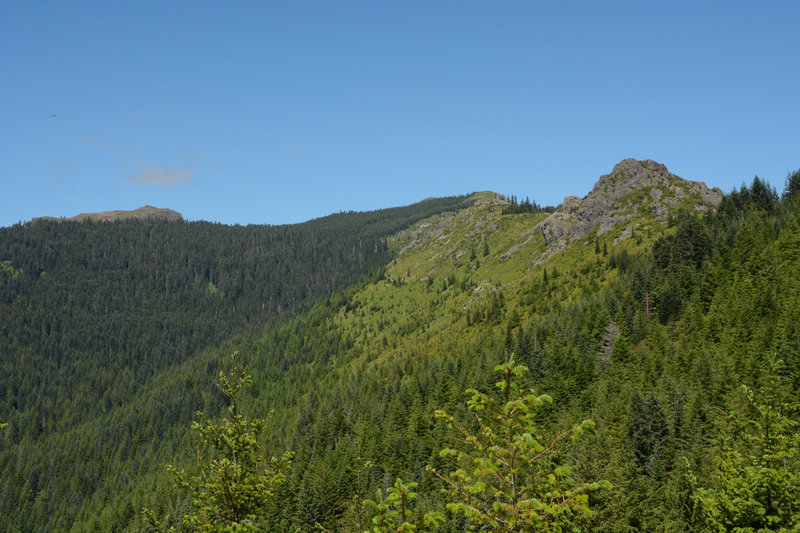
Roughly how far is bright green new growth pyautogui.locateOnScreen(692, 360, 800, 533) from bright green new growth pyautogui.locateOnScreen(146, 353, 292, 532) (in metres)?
20.1

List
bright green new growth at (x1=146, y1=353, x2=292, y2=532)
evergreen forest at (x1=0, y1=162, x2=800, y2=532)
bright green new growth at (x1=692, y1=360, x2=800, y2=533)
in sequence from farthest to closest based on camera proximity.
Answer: bright green new growth at (x1=692, y1=360, x2=800, y2=533), bright green new growth at (x1=146, y1=353, x2=292, y2=532), evergreen forest at (x1=0, y1=162, x2=800, y2=532)

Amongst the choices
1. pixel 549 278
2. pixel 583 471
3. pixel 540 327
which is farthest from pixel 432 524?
pixel 549 278

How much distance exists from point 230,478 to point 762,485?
75.0 ft

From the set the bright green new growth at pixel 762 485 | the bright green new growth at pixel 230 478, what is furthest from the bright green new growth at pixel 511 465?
the bright green new growth at pixel 762 485

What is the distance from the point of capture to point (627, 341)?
99.9 metres

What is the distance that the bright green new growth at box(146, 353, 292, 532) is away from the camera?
55.7 feet

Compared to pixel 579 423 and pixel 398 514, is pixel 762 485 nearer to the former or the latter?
pixel 398 514

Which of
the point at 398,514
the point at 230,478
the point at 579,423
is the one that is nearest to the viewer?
the point at 398,514

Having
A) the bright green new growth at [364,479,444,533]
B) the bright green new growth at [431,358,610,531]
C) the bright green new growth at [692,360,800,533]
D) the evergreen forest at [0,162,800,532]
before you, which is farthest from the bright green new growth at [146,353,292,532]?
the bright green new growth at [692,360,800,533]

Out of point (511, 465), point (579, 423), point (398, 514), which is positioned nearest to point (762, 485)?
point (511, 465)

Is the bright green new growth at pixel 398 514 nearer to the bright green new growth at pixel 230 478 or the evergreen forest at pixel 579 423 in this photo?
the evergreen forest at pixel 579 423

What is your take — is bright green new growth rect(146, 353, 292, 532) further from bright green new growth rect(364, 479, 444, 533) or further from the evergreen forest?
bright green new growth rect(364, 479, 444, 533)

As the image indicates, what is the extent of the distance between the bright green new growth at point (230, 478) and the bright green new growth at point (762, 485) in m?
20.1

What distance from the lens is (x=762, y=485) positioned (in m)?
21.7
